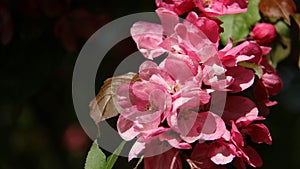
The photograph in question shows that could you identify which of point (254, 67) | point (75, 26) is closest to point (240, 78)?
point (254, 67)

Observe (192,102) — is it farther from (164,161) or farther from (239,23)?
(239,23)

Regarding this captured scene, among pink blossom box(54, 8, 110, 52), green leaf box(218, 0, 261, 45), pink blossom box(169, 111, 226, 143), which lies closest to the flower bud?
green leaf box(218, 0, 261, 45)

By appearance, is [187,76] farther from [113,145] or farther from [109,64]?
[109,64]

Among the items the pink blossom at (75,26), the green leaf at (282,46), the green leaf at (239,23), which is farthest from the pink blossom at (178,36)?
the pink blossom at (75,26)

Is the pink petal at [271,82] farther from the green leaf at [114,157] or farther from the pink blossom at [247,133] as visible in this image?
the green leaf at [114,157]

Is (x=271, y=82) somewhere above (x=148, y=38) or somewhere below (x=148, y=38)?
below
